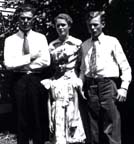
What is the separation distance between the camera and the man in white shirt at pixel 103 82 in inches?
241

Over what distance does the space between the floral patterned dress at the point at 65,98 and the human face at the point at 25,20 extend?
52 centimetres

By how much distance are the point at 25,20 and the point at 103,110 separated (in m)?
1.67

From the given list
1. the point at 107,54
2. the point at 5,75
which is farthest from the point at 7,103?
the point at 107,54

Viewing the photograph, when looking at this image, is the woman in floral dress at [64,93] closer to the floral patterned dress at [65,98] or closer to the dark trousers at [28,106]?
the floral patterned dress at [65,98]

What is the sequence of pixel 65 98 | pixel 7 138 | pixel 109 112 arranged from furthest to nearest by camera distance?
pixel 7 138, pixel 65 98, pixel 109 112

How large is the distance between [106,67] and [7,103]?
357 cm

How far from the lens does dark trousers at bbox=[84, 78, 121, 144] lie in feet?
20.0

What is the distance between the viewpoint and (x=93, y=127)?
6.20 meters

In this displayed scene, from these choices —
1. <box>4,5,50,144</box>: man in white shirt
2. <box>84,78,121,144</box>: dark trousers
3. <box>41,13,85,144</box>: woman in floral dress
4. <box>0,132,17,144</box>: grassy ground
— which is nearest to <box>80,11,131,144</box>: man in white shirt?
<box>84,78,121,144</box>: dark trousers

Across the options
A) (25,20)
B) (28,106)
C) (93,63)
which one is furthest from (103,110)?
(25,20)

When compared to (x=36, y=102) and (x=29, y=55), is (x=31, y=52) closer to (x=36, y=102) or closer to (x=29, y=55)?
(x=29, y=55)

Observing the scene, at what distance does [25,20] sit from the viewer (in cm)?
614

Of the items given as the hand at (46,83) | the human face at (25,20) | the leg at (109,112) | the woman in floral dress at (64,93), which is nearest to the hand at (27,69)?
the hand at (46,83)

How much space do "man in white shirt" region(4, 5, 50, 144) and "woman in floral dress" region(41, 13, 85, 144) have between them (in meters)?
0.20
